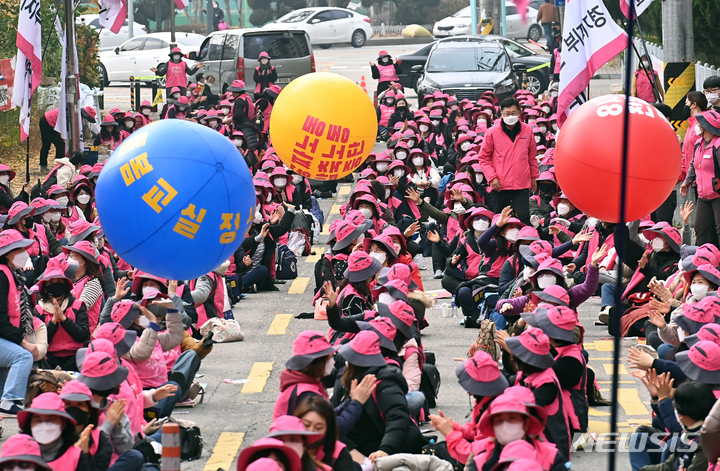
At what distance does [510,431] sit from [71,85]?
14.4m

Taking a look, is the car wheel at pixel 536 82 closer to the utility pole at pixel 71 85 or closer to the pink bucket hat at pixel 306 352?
the utility pole at pixel 71 85

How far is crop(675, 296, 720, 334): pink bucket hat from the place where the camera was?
7766 mm

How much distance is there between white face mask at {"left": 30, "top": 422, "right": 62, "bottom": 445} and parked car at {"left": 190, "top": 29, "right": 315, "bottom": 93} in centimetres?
1879

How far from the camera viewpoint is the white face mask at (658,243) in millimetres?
10594

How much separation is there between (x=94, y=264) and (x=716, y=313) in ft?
17.8

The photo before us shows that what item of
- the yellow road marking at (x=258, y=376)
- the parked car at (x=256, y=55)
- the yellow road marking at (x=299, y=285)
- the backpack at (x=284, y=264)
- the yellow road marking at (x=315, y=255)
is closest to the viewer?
the yellow road marking at (x=258, y=376)

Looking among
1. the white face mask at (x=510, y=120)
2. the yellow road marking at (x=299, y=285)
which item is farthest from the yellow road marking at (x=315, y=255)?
the white face mask at (x=510, y=120)

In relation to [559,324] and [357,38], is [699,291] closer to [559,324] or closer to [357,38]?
[559,324]

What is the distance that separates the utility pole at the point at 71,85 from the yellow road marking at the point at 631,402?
39.0 feet

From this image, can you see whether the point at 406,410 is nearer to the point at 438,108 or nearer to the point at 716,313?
the point at 716,313

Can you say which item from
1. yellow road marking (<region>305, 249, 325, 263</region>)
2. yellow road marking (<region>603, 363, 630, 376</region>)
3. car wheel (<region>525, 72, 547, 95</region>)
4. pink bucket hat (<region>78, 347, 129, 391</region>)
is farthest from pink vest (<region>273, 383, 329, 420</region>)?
car wheel (<region>525, 72, 547, 95</region>)

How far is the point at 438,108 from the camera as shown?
20.7 meters

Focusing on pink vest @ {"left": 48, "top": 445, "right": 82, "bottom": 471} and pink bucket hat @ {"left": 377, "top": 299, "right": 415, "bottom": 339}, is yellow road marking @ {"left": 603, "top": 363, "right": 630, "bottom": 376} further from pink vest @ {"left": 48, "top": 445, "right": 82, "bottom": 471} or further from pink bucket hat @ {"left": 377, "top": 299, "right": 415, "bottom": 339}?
pink vest @ {"left": 48, "top": 445, "right": 82, "bottom": 471}

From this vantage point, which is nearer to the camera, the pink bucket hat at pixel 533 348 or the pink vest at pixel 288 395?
the pink vest at pixel 288 395
